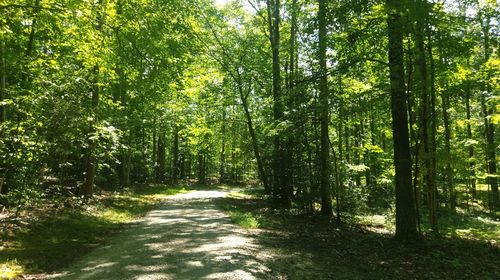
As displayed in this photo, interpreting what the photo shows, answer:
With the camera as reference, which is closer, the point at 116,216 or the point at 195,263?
the point at 195,263

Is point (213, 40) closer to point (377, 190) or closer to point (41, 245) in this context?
point (377, 190)

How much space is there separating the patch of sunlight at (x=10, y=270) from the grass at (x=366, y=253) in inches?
179

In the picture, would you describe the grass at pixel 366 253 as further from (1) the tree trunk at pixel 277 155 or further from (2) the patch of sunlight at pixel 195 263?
(1) the tree trunk at pixel 277 155

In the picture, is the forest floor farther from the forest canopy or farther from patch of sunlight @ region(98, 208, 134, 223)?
the forest canopy

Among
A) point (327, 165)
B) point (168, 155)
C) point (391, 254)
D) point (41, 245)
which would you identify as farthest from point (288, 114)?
point (168, 155)

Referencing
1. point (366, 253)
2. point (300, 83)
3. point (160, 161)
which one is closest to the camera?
point (366, 253)

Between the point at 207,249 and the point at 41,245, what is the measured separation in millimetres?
3865

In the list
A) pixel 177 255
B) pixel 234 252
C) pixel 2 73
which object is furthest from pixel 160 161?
pixel 234 252

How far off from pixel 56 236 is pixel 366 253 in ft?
25.6

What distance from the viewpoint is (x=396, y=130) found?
9.76 meters

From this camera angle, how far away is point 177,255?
26.2 feet

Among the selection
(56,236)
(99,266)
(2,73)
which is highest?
(2,73)

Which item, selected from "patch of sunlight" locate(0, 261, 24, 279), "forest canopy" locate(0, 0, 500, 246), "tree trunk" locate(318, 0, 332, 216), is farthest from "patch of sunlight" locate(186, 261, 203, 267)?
"tree trunk" locate(318, 0, 332, 216)

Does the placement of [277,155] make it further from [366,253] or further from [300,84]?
[366,253]
